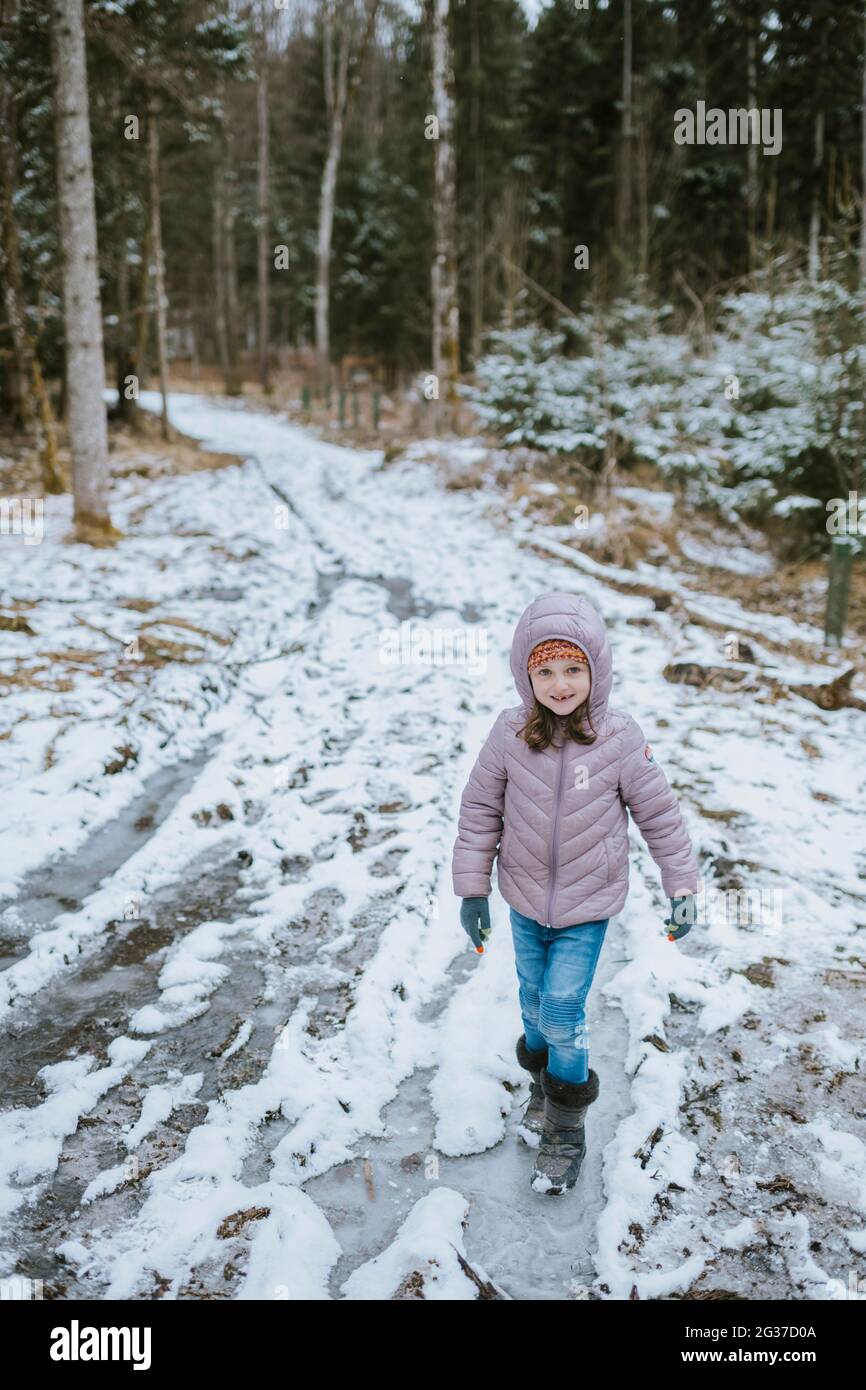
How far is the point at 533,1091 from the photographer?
3053 millimetres

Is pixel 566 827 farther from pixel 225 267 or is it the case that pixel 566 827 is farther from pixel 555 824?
pixel 225 267

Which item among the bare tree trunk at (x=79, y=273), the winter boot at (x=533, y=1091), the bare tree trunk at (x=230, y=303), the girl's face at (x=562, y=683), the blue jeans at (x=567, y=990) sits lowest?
the winter boot at (x=533, y=1091)

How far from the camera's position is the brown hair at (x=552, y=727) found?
2.73 m

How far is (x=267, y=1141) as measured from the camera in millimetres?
2873

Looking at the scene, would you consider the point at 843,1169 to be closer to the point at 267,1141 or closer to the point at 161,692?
the point at 267,1141

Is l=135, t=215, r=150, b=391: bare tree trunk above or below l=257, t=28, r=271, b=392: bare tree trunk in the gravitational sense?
below

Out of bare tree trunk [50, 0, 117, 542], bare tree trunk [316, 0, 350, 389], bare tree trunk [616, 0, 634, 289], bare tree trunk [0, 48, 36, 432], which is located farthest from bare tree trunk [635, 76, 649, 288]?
bare tree trunk [50, 0, 117, 542]

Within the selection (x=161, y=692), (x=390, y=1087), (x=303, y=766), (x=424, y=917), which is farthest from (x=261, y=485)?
(x=390, y=1087)

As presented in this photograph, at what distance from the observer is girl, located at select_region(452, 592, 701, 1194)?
2707mm

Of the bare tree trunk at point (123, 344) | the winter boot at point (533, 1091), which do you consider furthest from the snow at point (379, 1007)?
the bare tree trunk at point (123, 344)

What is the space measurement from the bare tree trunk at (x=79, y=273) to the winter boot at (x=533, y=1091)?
9221 mm

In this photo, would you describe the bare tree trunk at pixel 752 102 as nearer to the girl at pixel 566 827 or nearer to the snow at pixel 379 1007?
the snow at pixel 379 1007

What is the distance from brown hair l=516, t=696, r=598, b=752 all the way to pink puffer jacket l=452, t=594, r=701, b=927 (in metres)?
0.02

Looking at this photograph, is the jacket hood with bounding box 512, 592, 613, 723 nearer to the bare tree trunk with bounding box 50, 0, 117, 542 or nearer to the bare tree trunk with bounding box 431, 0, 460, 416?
the bare tree trunk with bounding box 50, 0, 117, 542
